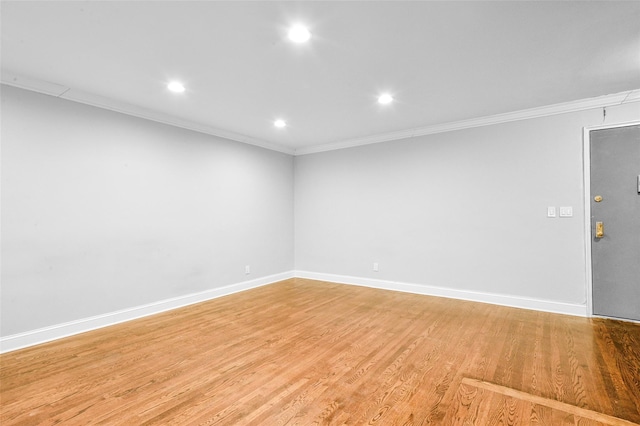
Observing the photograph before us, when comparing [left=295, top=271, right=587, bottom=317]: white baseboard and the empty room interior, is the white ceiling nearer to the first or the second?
the empty room interior

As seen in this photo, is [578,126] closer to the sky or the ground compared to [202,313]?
closer to the sky

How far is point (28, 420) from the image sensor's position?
172 centimetres

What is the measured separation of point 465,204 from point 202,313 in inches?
Result: 151

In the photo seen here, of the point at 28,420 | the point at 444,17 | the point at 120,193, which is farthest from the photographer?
the point at 120,193

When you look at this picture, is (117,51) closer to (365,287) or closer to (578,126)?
(365,287)

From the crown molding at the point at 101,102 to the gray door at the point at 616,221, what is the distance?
480 centimetres

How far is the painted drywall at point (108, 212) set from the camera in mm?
2756

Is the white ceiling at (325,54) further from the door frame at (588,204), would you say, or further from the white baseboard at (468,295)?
the white baseboard at (468,295)

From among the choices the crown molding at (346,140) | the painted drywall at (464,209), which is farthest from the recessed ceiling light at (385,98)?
the painted drywall at (464,209)

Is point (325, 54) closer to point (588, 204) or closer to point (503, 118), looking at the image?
point (503, 118)

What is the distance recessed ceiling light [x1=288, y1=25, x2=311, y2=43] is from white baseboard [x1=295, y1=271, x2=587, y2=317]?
3.71 metres

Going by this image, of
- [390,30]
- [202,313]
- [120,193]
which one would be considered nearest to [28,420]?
[202,313]

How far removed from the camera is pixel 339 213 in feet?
17.5

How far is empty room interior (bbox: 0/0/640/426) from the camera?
6.29ft
